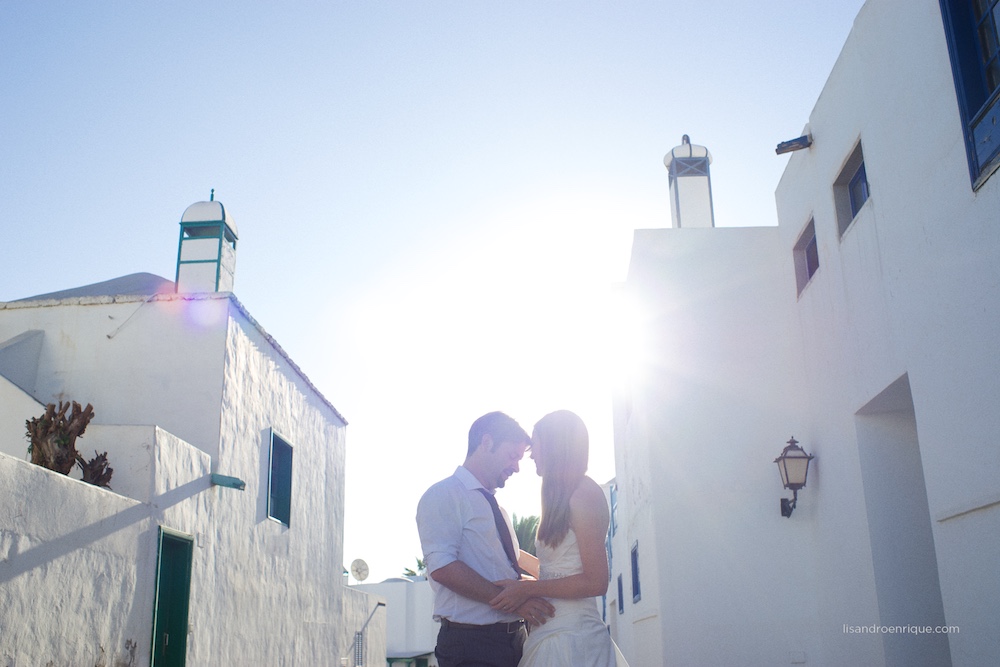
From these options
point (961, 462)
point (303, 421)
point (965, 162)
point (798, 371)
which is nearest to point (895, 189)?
point (965, 162)

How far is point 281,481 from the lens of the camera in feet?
38.4

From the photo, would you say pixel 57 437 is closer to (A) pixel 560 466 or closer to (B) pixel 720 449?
(A) pixel 560 466

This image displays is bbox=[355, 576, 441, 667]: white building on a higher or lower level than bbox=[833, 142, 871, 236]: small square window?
lower

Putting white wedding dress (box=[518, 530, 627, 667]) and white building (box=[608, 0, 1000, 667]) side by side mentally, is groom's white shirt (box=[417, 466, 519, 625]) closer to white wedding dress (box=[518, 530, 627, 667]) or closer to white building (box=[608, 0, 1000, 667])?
white wedding dress (box=[518, 530, 627, 667])

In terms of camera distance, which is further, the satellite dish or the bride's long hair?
the satellite dish

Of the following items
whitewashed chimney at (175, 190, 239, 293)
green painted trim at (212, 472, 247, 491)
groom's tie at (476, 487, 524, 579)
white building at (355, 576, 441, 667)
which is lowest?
white building at (355, 576, 441, 667)

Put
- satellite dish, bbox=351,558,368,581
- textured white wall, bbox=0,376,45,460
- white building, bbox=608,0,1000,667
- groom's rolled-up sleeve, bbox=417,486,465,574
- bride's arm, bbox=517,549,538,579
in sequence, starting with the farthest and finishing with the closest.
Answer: satellite dish, bbox=351,558,368,581, textured white wall, bbox=0,376,45,460, white building, bbox=608,0,1000,667, bride's arm, bbox=517,549,538,579, groom's rolled-up sleeve, bbox=417,486,465,574

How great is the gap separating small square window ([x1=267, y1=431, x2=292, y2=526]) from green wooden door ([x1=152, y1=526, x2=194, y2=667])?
3057mm

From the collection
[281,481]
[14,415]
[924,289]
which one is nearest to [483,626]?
[924,289]

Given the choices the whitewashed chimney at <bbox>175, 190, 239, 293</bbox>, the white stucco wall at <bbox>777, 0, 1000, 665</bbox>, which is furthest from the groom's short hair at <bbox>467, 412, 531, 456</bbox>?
the whitewashed chimney at <bbox>175, 190, 239, 293</bbox>

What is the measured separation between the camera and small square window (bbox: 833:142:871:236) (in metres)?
7.87

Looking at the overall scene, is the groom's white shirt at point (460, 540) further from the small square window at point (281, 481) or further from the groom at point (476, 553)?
the small square window at point (281, 481)

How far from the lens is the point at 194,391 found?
30.8 ft

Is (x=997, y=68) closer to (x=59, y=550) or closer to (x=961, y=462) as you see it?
(x=961, y=462)
